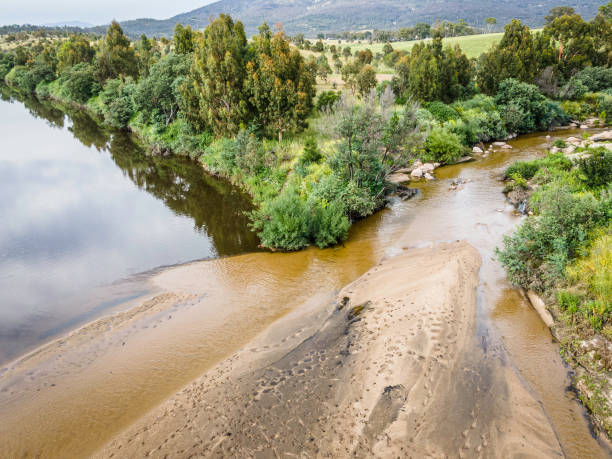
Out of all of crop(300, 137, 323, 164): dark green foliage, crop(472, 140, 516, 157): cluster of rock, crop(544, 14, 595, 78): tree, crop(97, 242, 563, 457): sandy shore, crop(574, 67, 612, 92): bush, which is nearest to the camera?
crop(97, 242, 563, 457): sandy shore

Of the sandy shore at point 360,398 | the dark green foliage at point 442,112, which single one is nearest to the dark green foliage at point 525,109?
the dark green foliage at point 442,112

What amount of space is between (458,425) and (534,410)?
5.65 ft

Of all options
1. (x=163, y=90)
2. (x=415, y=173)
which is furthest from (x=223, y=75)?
(x=415, y=173)

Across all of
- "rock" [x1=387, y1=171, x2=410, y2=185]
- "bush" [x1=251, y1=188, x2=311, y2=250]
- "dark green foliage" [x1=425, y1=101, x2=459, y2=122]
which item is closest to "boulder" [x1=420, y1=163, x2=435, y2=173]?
"rock" [x1=387, y1=171, x2=410, y2=185]

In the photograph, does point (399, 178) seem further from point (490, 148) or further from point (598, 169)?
point (490, 148)

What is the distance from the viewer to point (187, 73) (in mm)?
28109

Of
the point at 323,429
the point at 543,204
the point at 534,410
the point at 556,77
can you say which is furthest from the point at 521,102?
the point at 323,429

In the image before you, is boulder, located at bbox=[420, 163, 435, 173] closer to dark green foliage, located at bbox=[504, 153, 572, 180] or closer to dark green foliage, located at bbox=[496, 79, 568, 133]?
dark green foliage, located at bbox=[504, 153, 572, 180]

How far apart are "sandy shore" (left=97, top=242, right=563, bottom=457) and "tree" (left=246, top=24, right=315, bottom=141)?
15.9 m

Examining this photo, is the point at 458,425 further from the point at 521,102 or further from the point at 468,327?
the point at 521,102

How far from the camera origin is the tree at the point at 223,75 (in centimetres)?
2194

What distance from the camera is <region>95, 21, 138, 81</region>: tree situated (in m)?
40.1

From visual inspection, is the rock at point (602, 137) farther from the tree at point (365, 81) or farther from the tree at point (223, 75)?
the tree at point (223, 75)

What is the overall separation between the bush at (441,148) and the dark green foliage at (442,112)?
3.77 metres
